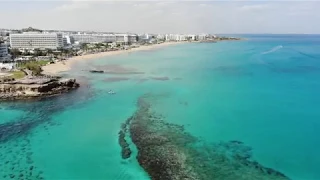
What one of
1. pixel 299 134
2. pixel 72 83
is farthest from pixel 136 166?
pixel 72 83

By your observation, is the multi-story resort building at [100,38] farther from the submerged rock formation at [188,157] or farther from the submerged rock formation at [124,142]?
the submerged rock formation at [188,157]

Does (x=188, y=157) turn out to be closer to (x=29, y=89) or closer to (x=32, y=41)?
(x=29, y=89)

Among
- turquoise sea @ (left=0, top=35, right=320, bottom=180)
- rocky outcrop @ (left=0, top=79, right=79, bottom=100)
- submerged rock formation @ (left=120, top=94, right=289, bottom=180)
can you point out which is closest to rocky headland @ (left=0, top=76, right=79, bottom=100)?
rocky outcrop @ (left=0, top=79, right=79, bottom=100)

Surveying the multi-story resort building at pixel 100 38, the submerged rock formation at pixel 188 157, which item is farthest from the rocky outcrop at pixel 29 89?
the multi-story resort building at pixel 100 38

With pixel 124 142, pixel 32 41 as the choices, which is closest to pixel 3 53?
pixel 32 41

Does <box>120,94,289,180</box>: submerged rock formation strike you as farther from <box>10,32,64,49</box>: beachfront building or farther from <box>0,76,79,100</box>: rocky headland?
<box>10,32,64,49</box>: beachfront building

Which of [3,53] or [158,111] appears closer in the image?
[158,111]
